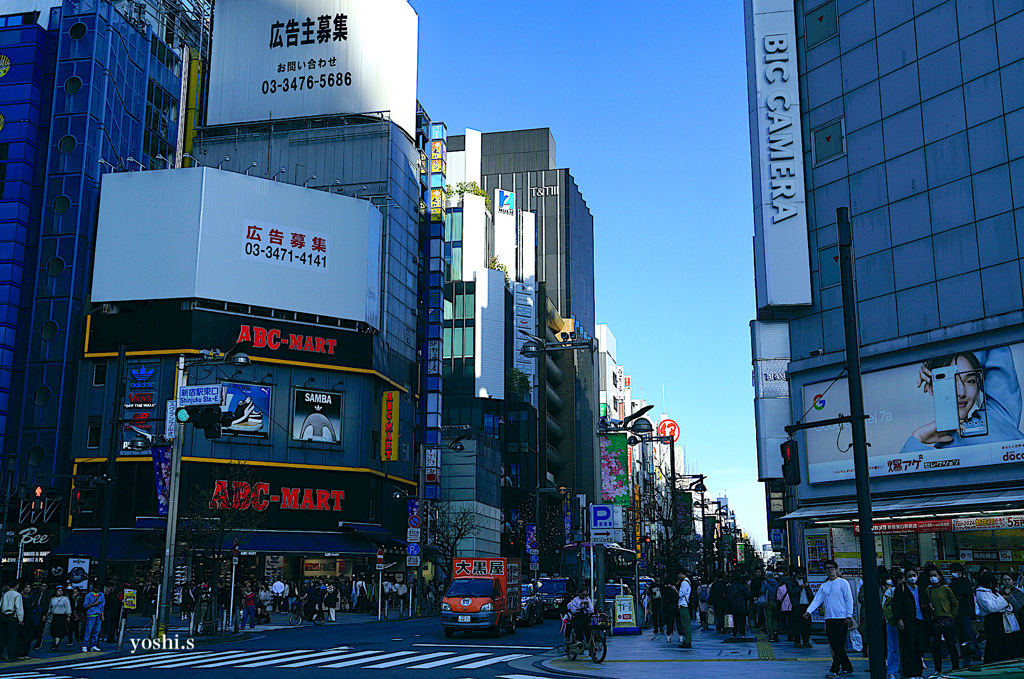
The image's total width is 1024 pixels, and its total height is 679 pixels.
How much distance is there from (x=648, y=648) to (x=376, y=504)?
1541 inches

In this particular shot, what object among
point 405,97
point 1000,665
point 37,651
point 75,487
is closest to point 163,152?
point 405,97

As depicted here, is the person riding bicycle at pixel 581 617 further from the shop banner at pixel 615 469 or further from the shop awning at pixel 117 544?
the shop banner at pixel 615 469

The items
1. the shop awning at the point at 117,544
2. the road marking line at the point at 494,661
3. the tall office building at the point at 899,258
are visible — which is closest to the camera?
the road marking line at the point at 494,661

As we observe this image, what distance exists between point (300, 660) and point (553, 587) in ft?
84.8

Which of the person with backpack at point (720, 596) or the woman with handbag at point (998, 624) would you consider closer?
the woman with handbag at point (998, 624)

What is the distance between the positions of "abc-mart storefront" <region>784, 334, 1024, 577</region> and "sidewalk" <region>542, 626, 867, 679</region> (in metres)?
6.49

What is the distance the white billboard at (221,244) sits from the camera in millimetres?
59125

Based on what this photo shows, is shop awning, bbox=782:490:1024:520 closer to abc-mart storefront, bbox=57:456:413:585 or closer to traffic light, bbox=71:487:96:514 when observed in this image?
abc-mart storefront, bbox=57:456:413:585

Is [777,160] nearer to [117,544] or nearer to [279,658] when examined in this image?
[279,658]

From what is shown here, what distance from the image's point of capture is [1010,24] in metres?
32.2

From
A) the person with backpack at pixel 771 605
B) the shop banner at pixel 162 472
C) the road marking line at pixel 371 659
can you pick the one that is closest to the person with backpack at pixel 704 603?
the person with backpack at pixel 771 605

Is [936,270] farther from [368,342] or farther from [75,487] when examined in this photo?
[75,487]

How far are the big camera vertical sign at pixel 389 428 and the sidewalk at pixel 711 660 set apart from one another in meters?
36.5

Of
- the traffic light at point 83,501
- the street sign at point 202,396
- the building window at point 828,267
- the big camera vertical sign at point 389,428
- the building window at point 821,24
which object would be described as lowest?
the traffic light at point 83,501
